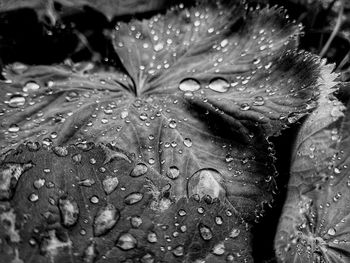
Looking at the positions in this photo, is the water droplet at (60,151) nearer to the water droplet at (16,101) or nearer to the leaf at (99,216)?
the leaf at (99,216)

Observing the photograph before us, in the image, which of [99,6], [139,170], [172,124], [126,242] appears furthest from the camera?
[99,6]

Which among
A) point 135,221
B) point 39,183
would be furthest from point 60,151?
point 135,221

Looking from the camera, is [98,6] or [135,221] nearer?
[135,221]

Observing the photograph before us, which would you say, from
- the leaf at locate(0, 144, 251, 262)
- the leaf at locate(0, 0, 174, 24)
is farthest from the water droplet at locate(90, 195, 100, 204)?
the leaf at locate(0, 0, 174, 24)

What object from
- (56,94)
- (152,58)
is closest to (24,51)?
(56,94)

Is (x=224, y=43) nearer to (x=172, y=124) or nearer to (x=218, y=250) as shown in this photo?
(x=172, y=124)

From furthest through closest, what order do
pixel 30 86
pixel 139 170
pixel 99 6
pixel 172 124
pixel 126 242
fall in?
1. pixel 99 6
2. pixel 30 86
3. pixel 172 124
4. pixel 139 170
5. pixel 126 242

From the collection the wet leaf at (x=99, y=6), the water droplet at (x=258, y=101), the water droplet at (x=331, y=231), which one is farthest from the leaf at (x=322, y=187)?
the wet leaf at (x=99, y=6)
